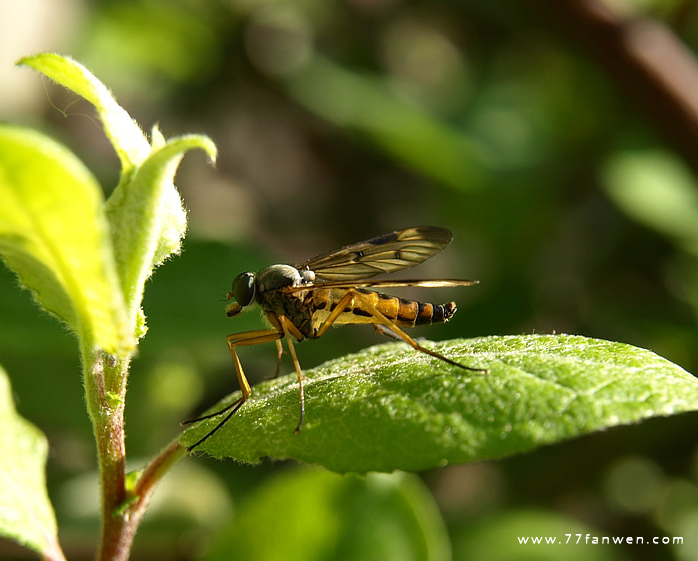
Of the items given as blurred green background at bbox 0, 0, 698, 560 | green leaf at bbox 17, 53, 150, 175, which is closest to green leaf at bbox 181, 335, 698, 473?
green leaf at bbox 17, 53, 150, 175

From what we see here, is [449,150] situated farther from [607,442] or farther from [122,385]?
[122,385]

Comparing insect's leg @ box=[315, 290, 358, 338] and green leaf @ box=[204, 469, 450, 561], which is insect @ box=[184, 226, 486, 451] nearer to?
insect's leg @ box=[315, 290, 358, 338]

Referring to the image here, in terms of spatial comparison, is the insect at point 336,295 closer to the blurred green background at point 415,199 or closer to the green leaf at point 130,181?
the blurred green background at point 415,199

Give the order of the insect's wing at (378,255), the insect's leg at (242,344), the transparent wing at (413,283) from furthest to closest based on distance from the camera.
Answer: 1. the insect's wing at (378,255)
2. the transparent wing at (413,283)
3. the insect's leg at (242,344)

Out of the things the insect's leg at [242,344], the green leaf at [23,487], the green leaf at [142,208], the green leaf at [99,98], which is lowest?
the green leaf at [23,487]

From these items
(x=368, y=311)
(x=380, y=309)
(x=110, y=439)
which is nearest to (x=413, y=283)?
(x=368, y=311)

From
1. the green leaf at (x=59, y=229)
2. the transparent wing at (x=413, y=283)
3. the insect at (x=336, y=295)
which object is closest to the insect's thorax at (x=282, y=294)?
the insect at (x=336, y=295)

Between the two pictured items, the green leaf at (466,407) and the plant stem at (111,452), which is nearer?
the green leaf at (466,407)

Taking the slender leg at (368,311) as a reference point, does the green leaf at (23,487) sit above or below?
below
